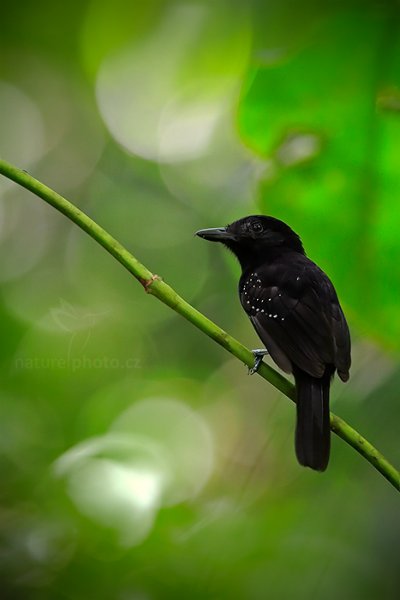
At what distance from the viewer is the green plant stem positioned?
88cm

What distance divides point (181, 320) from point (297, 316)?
1606mm

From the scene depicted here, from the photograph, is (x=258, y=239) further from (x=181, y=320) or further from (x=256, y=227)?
(x=181, y=320)

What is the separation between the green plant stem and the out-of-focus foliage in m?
0.23

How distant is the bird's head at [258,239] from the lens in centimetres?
192

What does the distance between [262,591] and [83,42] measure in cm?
132

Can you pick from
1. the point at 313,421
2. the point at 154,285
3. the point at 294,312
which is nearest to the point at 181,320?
the point at 294,312

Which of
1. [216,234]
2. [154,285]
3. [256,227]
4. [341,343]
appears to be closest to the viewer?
[154,285]

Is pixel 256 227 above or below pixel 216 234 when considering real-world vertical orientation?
above

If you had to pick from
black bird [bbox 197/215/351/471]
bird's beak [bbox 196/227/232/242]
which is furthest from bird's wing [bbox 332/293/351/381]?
bird's beak [bbox 196/227/232/242]

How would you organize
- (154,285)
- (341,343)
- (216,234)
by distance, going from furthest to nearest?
(216,234) → (341,343) → (154,285)

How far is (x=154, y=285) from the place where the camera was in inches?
38.6

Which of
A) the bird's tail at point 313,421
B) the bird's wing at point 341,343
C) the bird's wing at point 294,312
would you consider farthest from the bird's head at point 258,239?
the bird's tail at point 313,421

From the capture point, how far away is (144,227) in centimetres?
339

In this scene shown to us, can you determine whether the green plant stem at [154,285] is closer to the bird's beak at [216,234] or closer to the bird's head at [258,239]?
the bird's beak at [216,234]
